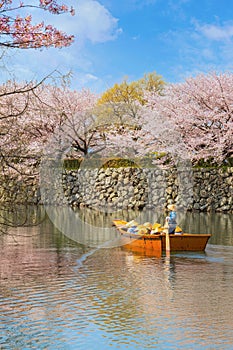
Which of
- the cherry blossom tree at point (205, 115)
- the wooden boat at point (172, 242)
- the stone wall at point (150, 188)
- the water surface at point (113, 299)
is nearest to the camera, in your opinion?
the water surface at point (113, 299)

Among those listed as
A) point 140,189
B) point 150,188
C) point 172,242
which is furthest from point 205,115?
point 172,242

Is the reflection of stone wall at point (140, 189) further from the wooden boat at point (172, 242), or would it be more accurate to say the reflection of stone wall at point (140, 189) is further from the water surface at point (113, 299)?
the water surface at point (113, 299)

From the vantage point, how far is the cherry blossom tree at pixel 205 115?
87.7ft

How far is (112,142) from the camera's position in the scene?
Answer: 31.1 m

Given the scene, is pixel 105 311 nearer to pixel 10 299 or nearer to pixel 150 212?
pixel 10 299

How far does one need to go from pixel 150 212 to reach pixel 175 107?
570 cm

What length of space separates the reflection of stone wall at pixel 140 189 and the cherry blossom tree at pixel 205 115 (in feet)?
3.40

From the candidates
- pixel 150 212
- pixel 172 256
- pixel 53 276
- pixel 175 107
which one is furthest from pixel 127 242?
pixel 175 107

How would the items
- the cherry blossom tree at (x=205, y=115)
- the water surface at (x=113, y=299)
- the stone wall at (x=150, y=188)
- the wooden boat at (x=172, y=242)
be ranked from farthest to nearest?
the stone wall at (x=150, y=188) < the cherry blossom tree at (x=205, y=115) < the wooden boat at (x=172, y=242) < the water surface at (x=113, y=299)

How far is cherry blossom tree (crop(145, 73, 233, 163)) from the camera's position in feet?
87.7

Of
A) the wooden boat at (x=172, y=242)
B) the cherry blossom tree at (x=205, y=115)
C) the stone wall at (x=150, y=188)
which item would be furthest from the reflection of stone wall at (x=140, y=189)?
the wooden boat at (x=172, y=242)

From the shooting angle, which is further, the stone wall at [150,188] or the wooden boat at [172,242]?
the stone wall at [150,188]

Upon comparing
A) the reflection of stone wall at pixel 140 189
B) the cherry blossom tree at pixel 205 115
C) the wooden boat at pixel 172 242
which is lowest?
the wooden boat at pixel 172 242

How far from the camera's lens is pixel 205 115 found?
2697cm
